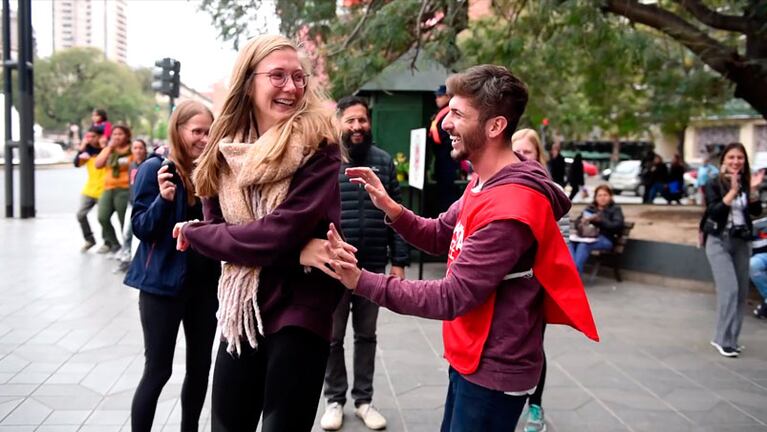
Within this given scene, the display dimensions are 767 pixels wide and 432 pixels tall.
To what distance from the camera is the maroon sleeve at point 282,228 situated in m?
2.10

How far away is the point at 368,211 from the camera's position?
4.07 m

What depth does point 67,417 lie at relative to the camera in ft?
13.6

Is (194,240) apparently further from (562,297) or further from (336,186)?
(562,297)

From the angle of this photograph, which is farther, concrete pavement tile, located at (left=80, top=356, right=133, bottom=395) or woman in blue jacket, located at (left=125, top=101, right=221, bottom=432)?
concrete pavement tile, located at (left=80, top=356, right=133, bottom=395)

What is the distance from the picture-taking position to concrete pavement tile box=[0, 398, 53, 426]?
405 centimetres

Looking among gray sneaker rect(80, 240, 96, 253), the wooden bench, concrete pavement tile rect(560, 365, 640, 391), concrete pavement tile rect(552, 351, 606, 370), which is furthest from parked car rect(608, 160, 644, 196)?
concrete pavement tile rect(560, 365, 640, 391)

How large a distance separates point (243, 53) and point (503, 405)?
4.87 ft

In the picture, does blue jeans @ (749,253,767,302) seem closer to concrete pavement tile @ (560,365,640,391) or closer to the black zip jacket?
concrete pavement tile @ (560,365,640,391)

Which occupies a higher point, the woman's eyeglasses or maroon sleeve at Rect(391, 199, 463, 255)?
the woman's eyeglasses

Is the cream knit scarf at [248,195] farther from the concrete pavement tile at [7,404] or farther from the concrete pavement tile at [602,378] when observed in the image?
the concrete pavement tile at [602,378]

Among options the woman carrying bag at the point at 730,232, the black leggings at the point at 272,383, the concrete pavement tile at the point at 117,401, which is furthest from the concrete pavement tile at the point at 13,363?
the woman carrying bag at the point at 730,232

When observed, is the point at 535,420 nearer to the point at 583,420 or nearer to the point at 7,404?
the point at 583,420

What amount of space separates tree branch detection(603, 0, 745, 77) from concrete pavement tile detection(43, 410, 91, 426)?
778cm

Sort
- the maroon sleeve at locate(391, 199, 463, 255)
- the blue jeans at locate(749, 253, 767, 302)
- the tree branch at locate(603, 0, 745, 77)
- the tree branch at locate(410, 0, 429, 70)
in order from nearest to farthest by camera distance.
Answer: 1. the maroon sleeve at locate(391, 199, 463, 255)
2. the blue jeans at locate(749, 253, 767, 302)
3. the tree branch at locate(410, 0, 429, 70)
4. the tree branch at locate(603, 0, 745, 77)
